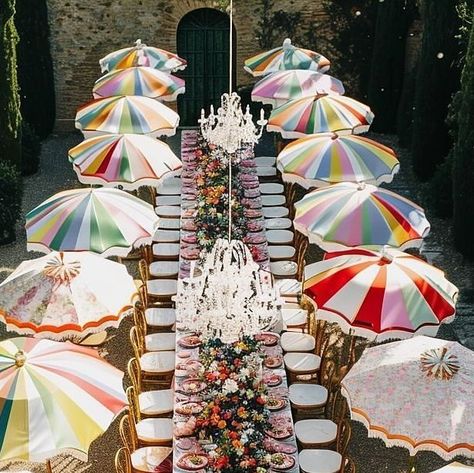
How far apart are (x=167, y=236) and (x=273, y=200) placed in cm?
224

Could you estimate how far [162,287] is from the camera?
35.8 ft

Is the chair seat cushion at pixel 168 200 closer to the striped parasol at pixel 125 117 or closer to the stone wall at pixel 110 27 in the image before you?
the striped parasol at pixel 125 117

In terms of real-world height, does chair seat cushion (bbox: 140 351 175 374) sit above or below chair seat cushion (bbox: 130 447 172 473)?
above

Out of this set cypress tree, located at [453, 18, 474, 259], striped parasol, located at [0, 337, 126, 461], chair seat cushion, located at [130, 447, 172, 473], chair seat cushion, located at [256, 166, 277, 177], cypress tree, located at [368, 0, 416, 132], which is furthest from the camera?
cypress tree, located at [368, 0, 416, 132]

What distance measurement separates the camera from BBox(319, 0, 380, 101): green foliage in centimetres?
1842

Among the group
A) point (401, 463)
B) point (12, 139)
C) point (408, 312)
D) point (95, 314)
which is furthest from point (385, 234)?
point (12, 139)

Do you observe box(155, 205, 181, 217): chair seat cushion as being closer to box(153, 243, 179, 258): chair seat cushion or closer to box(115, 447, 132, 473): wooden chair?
box(153, 243, 179, 258): chair seat cushion

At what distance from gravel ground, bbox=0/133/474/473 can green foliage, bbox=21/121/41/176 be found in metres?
0.19

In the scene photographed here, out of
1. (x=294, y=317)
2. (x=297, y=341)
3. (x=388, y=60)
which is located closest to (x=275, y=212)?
(x=294, y=317)

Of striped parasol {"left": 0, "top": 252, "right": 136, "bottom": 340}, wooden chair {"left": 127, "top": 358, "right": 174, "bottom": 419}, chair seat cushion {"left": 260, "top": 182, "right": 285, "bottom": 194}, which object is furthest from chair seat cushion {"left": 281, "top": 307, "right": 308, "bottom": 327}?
chair seat cushion {"left": 260, "top": 182, "right": 285, "bottom": 194}

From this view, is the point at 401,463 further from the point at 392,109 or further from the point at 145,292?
the point at 392,109

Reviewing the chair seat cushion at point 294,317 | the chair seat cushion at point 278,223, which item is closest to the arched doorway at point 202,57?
the chair seat cushion at point 278,223

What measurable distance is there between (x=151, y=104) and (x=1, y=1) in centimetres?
319

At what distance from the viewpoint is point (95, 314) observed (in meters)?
8.60
